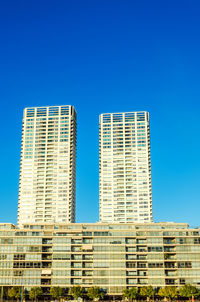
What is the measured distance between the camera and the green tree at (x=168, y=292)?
142m

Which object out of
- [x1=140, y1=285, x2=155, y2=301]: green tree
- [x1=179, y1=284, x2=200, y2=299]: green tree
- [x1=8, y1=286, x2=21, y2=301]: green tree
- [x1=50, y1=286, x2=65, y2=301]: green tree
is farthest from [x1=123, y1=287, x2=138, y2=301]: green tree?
[x1=8, y1=286, x2=21, y2=301]: green tree

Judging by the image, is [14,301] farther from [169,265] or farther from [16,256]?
[169,265]

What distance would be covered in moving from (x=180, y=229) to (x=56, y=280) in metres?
51.9

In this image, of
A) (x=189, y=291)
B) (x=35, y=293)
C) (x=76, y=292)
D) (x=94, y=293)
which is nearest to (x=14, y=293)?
(x=35, y=293)

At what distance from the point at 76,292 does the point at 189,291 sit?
133ft

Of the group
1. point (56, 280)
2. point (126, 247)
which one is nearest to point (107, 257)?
point (126, 247)

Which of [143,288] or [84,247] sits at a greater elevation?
[84,247]

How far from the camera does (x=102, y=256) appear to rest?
497 ft

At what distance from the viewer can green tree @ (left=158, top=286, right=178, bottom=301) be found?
142m

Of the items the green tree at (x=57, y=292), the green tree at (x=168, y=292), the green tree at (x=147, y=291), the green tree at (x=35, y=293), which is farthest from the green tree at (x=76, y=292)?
the green tree at (x=168, y=292)

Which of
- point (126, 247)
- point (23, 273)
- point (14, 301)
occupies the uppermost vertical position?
point (126, 247)

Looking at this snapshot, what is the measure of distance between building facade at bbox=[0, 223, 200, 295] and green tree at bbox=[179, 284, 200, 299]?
14.6 feet

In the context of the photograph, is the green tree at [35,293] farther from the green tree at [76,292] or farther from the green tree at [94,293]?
the green tree at [94,293]

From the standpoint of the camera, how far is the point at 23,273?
150 m
